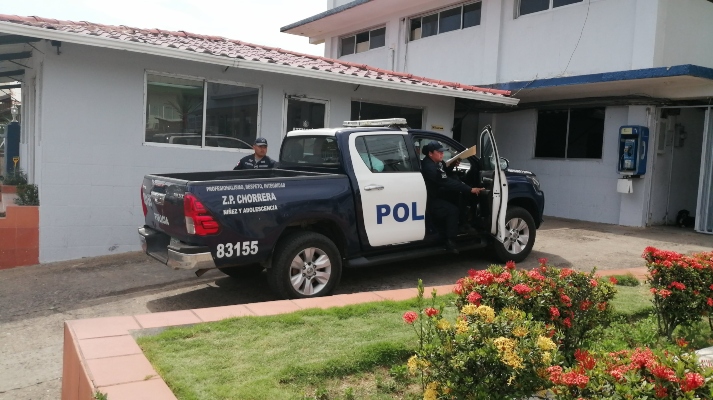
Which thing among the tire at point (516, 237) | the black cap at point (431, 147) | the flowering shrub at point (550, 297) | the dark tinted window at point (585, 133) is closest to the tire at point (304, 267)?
the black cap at point (431, 147)

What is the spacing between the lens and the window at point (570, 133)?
13109 mm

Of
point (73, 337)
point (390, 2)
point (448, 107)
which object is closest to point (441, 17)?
point (390, 2)

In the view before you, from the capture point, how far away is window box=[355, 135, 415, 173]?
6691mm

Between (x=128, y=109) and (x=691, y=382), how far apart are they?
814cm

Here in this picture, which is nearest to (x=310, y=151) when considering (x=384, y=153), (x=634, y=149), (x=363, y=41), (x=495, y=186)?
(x=384, y=153)

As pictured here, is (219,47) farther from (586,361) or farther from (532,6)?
(586,361)

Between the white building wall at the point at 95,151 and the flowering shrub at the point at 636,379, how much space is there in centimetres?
748

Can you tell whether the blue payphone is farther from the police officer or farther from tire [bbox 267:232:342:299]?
tire [bbox 267:232:342:299]

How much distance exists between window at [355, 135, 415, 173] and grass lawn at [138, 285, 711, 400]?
227 centimetres

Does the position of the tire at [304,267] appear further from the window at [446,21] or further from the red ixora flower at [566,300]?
the window at [446,21]

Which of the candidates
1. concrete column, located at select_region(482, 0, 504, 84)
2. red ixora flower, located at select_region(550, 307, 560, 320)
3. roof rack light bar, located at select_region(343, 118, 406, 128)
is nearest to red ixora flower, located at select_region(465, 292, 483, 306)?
red ixora flower, located at select_region(550, 307, 560, 320)

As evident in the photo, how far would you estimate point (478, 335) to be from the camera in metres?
2.65

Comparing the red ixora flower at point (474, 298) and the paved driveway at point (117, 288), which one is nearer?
the red ixora flower at point (474, 298)

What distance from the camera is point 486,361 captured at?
8.37 ft
